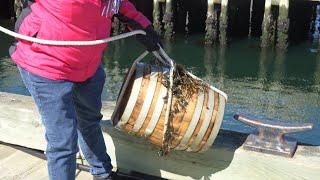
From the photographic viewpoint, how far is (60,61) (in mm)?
2404

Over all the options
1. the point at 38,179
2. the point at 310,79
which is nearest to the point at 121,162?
the point at 38,179

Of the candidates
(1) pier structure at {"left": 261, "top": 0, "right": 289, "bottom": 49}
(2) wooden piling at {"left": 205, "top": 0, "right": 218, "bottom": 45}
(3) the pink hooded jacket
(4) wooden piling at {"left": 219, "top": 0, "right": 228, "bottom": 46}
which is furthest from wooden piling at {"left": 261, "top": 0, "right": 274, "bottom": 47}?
(3) the pink hooded jacket

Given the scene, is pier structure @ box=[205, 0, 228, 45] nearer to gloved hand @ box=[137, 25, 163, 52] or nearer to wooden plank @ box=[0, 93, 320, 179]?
wooden plank @ box=[0, 93, 320, 179]

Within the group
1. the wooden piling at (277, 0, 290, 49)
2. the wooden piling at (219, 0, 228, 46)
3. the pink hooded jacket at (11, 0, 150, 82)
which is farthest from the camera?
the wooden piling at (219, 0, 228, 46)

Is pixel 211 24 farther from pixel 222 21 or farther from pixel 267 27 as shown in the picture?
pixel 267 27

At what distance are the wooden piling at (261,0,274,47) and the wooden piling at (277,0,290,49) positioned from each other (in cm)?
24

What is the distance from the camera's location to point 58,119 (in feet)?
8.11

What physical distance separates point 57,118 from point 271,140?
1162 mm

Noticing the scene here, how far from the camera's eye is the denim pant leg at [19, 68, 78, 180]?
2.43m

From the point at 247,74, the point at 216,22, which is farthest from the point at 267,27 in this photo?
the point at 247,74

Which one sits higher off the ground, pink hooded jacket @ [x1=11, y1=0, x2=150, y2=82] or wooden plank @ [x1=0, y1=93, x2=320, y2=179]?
pink hooded jacket @ [x1=11, y1=0, x2=150, y2=82]

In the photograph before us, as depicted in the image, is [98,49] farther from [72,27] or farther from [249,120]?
[249,120]

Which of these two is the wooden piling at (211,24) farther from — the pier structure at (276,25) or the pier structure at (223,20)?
the pier structure at (276,25)

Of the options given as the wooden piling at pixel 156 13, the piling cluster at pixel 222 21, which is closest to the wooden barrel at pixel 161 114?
the piling cluster at pixel 222 21
